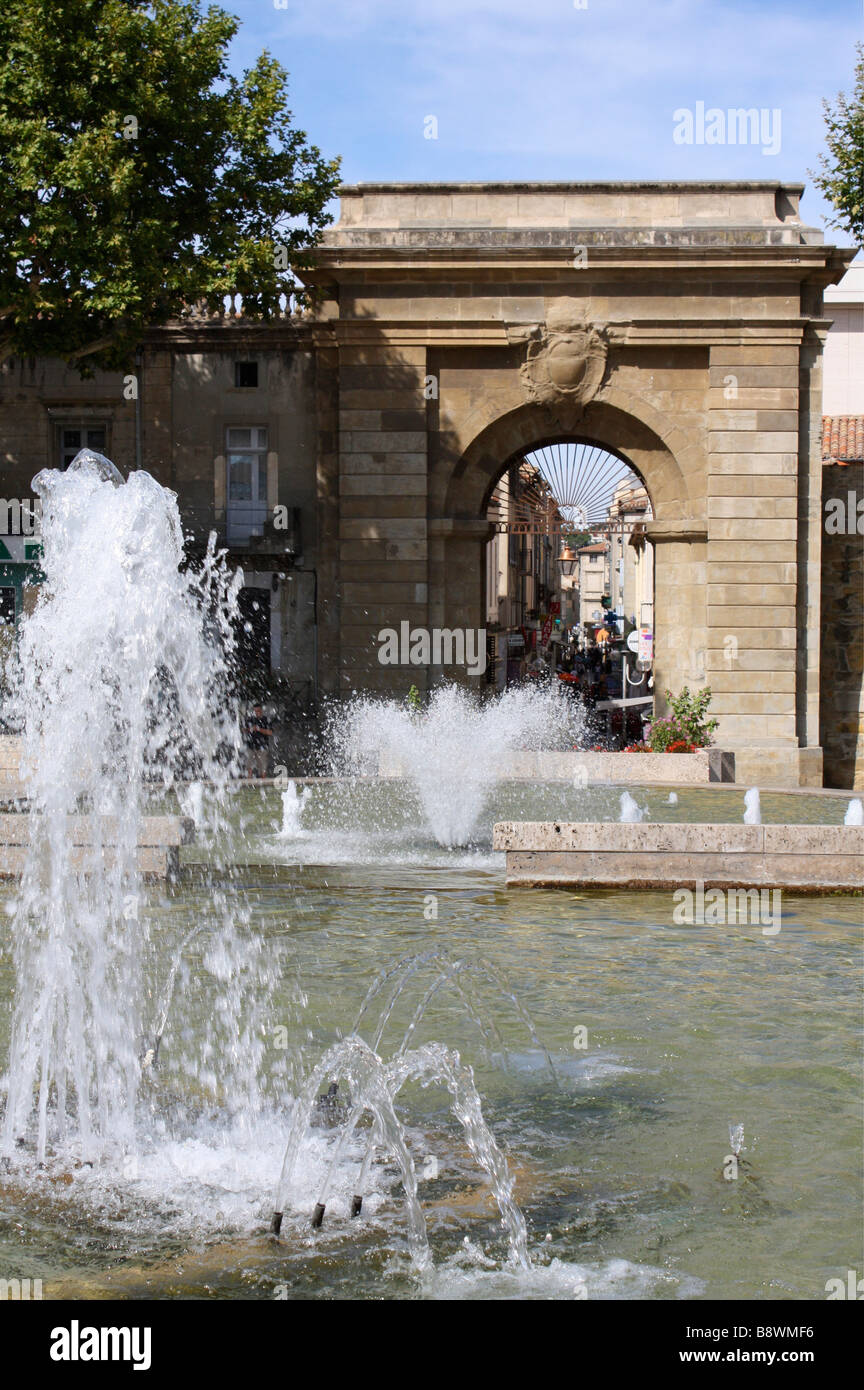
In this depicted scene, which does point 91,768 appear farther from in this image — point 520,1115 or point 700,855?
point 700,855

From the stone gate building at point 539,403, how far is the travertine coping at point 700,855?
12762mm

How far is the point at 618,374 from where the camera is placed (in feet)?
82.5

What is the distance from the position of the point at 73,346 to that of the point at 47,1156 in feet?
53.0

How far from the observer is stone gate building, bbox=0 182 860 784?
966 inches

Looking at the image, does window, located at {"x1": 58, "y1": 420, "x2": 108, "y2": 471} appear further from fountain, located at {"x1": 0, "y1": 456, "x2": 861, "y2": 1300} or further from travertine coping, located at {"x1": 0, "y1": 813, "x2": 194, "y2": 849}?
fountain, located at {"x1": 0, "y1": 456, "x2": 861, "y2": 1300}

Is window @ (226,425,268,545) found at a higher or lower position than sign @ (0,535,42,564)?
higher

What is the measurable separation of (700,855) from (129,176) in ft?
38.7

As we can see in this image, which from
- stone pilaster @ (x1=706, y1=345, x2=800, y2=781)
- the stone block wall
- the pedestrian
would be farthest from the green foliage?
the pedestrian

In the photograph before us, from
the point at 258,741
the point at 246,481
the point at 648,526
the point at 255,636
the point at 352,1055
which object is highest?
the point at 246,481

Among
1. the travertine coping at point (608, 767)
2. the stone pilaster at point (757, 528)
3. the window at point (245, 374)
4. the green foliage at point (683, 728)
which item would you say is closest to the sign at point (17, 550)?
the window at point (245, 374)

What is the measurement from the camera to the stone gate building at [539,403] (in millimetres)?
24531

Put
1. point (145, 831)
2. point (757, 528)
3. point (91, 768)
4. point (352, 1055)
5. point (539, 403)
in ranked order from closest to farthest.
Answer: point (352, 1055) < point (91, 768) < point (145, 831) < point (757, 528) < point (539, 403)

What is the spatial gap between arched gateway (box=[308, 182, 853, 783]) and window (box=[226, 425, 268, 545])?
5.48 ft

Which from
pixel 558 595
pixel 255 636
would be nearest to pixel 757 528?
pixel 255 636
